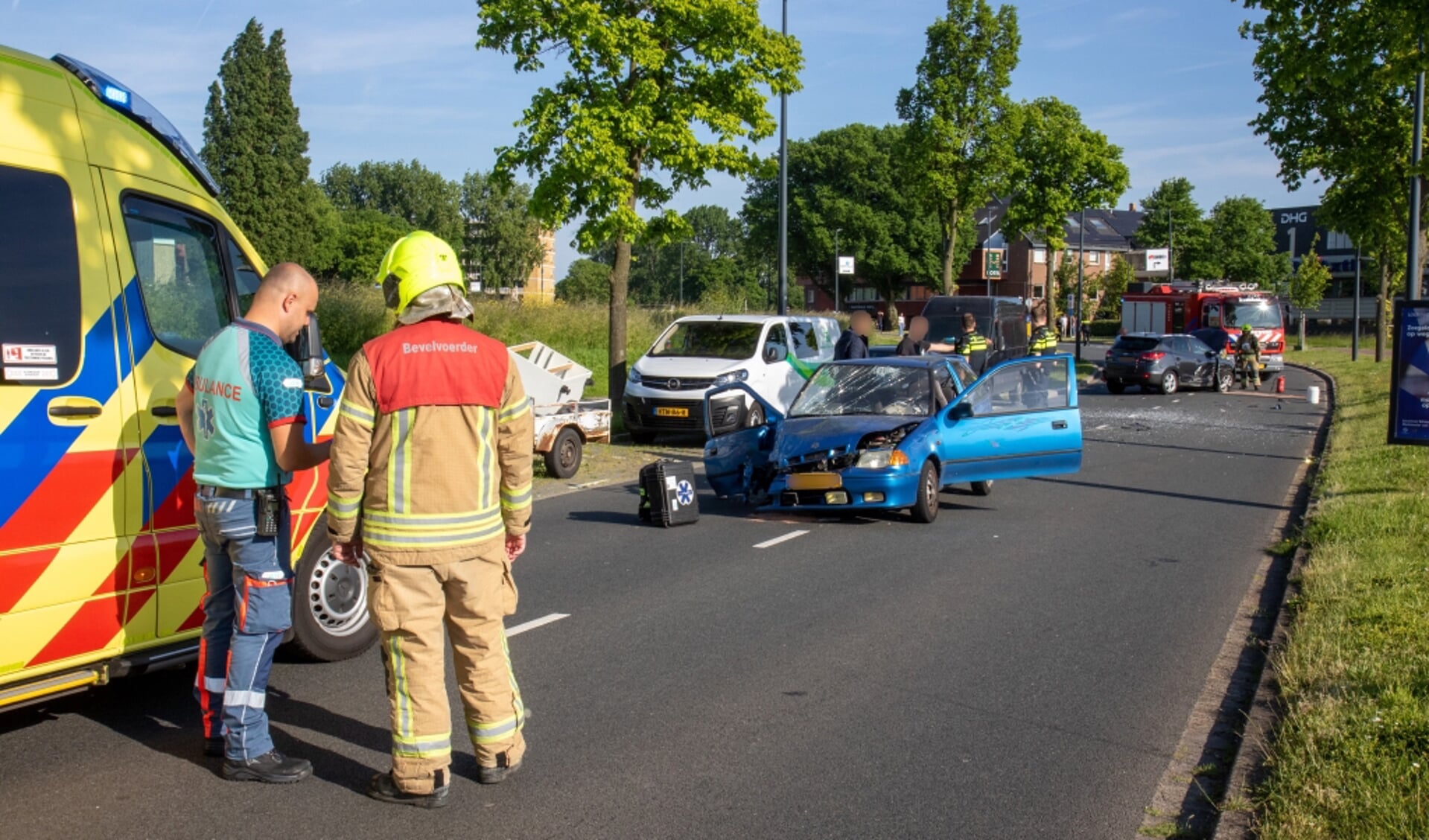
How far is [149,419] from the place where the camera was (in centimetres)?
495

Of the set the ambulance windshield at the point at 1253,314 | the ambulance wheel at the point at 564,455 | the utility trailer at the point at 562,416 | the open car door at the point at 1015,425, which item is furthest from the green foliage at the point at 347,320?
the ambulance windshield at the point at 1253,314

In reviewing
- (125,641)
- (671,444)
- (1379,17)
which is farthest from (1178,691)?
(671,444)

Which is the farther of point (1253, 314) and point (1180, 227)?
point (1180, 227)

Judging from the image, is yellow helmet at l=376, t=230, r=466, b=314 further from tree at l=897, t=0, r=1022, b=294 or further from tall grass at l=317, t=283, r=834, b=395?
tree at l=897, t=0, r=1022, b=294

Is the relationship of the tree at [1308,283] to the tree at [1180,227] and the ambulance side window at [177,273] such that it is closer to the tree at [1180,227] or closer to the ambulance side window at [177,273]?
the tree at [1180,227]

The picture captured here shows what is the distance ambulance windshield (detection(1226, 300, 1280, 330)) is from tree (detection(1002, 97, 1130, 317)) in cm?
568

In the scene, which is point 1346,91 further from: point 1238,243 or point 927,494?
point 1238,243

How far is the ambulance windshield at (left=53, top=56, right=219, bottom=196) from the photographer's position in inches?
200

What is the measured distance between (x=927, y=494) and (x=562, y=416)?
4848 mm

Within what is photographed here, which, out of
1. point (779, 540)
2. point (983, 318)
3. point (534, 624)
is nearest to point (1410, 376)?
point (779, 540)

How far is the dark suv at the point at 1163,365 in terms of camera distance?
103 feet

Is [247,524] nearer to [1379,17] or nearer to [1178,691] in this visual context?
[1178,691]

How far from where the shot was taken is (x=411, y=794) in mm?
4316

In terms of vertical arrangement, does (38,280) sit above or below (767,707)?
above
